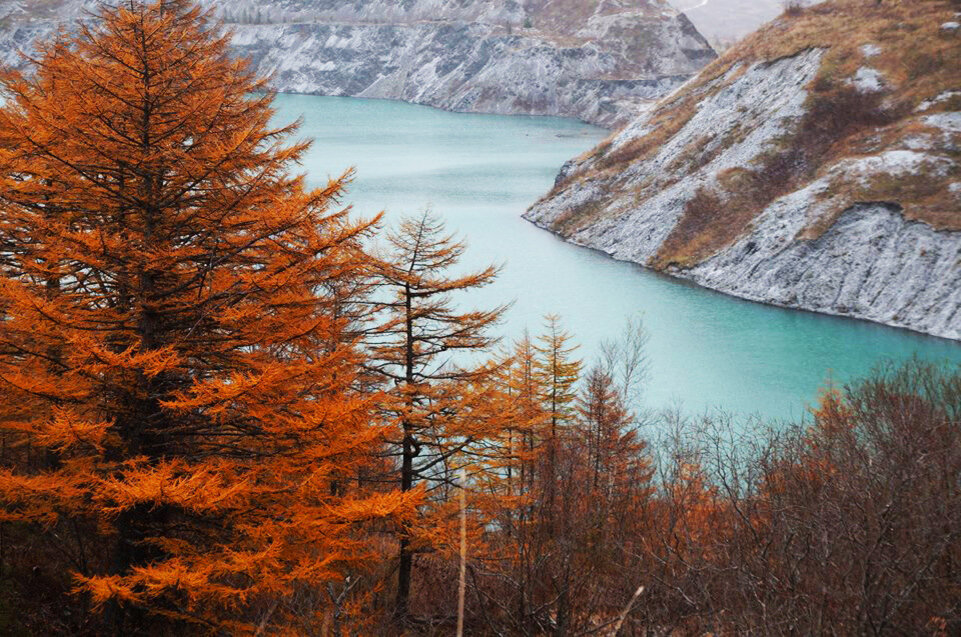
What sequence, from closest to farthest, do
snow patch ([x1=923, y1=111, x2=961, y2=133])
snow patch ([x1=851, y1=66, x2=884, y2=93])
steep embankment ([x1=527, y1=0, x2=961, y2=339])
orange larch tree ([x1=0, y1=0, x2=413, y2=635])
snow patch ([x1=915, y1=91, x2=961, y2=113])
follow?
orange larch tree ([x1=0, y1=0, x2=413, y2=635]), steep embankment ([x1=527, y1=0, x2=961, y2=339]), snow patch ([x1=923, y1=111, x2=961, y2=133]), snow patch ([x1=915, y1=91, x2=961, y2=113]), snow patch ([x1=851, y1=66, x2=884, y2=93])

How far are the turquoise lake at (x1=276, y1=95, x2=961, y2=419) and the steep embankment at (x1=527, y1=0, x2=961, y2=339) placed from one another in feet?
9.80

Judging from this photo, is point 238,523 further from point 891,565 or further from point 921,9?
point 921,9

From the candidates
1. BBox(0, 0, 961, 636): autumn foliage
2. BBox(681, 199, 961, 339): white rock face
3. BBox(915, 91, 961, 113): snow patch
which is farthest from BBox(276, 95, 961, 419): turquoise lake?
BBox(915, 91, 961, 113): snow patch

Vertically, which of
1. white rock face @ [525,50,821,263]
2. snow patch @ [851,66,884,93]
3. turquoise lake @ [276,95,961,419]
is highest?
snow patch @ [851,66,884,93]

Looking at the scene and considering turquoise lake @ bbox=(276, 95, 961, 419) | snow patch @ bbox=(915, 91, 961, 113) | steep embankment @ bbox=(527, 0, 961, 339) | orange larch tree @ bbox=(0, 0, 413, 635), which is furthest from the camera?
snow patch @ bbox=(915, 91, 961, 113)

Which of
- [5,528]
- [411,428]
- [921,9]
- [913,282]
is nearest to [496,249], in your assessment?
[913,282]

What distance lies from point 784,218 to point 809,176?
21.5 ft

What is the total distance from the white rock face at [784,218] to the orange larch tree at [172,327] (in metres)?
53.5

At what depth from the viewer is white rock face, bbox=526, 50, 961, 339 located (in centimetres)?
5600

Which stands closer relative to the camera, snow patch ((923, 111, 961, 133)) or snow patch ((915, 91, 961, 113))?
snow patch ((923, 111, 961, 133))

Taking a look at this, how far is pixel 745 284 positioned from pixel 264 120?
56040 millimetres

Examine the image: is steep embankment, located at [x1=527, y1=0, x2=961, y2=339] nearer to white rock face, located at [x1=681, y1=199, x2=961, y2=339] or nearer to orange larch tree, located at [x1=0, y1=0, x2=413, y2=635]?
white rock face, located at [x1=681, y1=199, x2=961, y2=339]

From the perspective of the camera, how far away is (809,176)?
225 ft

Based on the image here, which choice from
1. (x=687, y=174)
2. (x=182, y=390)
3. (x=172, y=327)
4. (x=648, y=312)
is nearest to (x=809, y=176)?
(x=687, y=174)
